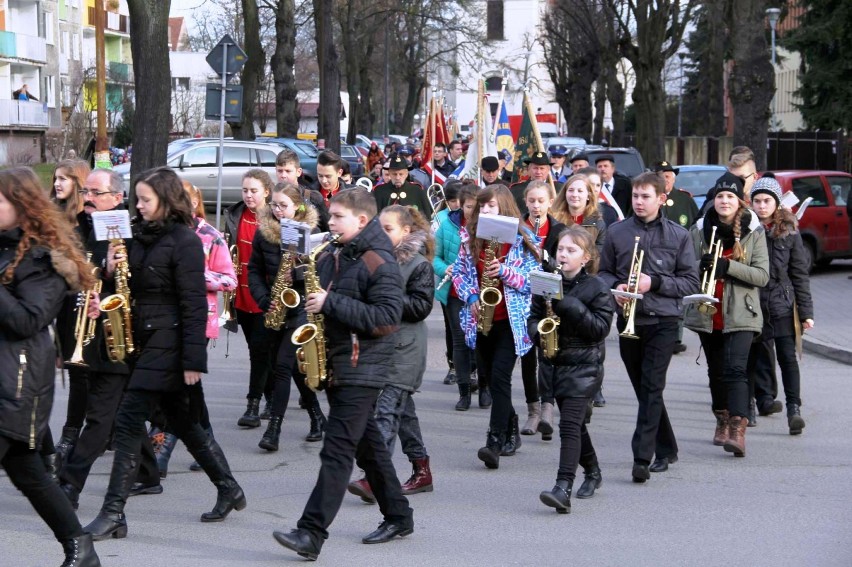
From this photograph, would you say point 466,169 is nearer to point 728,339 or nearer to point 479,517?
point 728,339

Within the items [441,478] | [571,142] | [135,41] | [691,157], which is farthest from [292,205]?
[691,157]

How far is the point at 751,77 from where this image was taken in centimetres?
A: 2245

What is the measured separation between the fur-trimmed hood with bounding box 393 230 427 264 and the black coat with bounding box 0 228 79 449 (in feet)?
6.43

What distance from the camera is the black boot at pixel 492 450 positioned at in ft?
26.5

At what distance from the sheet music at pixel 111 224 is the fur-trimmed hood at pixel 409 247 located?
1395mm

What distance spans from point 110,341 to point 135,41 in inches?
374

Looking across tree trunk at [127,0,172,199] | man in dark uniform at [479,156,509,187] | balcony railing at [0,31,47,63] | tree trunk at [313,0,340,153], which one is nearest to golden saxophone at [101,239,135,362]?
man in dark uniform at [479,156,509,187]

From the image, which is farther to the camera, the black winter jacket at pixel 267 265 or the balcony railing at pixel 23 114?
the balcony railing at pixel 23 114

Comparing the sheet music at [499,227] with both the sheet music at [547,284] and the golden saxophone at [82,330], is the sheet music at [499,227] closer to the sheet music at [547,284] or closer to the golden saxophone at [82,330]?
the sheet music at [547,284]

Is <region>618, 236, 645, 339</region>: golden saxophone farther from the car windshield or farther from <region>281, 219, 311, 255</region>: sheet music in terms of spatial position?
the car windshield

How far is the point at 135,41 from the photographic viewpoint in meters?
15.3

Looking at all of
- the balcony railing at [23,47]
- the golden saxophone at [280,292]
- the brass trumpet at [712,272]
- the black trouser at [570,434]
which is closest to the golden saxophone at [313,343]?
the black trouser at [570,434]

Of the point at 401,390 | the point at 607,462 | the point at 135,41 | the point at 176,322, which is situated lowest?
the point at 607,462

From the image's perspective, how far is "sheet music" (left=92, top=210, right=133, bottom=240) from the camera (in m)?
6.26
